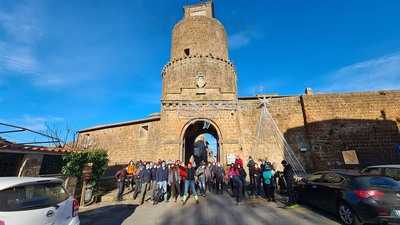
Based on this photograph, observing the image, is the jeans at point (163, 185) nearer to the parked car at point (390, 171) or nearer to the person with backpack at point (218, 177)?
the person with backpack at point (218, 177)

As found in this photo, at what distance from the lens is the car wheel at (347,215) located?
219 inches

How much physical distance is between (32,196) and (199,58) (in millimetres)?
16631

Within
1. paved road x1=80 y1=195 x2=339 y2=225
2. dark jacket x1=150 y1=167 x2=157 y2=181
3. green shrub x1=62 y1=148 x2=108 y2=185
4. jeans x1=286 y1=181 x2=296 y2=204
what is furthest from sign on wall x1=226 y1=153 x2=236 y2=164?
green shrub x1=62 y1=148 x2=108 y2=185

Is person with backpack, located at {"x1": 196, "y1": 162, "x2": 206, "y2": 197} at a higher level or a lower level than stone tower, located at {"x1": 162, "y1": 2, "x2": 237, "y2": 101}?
lower

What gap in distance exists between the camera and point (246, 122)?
1764cm

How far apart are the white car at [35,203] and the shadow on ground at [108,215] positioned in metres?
2.88

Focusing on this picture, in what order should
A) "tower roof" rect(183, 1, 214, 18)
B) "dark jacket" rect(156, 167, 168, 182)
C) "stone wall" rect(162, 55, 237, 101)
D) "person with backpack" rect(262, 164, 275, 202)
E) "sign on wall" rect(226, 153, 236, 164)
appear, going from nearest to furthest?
"person with backpack" rect(262, 164, 275, 202) < "dark jacket" rect(156, 167, 168, 182) < "sign on wall" rect(226, 153, 236, 164) < "stone wall" rect(162, 55, 237, 101) < "tower roof" rect(183, 1, 214, 18)

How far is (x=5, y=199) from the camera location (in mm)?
3359

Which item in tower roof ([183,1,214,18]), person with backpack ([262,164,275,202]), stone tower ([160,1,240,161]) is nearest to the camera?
person with backpack ([262,164,275,202])

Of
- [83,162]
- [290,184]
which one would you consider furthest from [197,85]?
[290,184]

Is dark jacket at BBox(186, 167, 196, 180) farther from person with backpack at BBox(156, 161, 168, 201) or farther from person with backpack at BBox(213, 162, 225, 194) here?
person with backpack at BBox(213, 162, 225, 194)

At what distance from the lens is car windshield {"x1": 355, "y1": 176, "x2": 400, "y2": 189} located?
18.3 feet

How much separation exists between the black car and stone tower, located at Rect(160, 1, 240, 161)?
26.7ft

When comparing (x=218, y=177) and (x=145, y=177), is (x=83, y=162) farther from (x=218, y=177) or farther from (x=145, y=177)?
(x=218, y=177)
